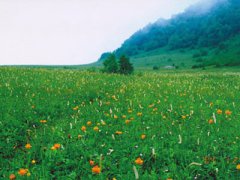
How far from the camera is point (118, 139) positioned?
6074mm

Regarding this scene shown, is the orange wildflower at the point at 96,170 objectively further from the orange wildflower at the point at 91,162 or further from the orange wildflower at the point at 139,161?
the orange wildflower at the point at 139,161

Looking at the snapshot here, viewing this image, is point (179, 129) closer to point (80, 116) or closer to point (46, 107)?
point (80, 116)

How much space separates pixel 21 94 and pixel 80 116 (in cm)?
325

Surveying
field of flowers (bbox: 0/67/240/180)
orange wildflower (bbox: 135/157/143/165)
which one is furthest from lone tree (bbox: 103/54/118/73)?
orange wildflower (bbox: 135/157/143/165)

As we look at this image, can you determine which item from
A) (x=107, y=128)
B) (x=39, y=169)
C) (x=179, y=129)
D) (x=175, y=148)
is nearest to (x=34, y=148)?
(x=39, y=169)

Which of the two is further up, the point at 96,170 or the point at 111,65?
the point at 111,65

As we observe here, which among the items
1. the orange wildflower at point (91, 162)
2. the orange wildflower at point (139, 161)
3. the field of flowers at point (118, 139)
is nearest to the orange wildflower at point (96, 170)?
the field of flowers at point (118, 139)

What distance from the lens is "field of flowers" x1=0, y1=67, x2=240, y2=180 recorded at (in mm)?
4883

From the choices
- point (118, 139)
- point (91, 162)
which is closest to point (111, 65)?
point (118, 139)

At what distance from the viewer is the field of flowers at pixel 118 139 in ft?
16.0

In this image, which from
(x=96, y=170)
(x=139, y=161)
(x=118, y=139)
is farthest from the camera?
(x=118, y=139)

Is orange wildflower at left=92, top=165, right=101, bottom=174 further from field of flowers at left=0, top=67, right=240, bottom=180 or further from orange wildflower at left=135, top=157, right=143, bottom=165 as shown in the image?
orange wildflower at left=135, top=157, right=143, bottom=165

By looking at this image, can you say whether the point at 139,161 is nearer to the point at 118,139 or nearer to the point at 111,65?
the point at 118,139

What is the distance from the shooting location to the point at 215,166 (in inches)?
196
